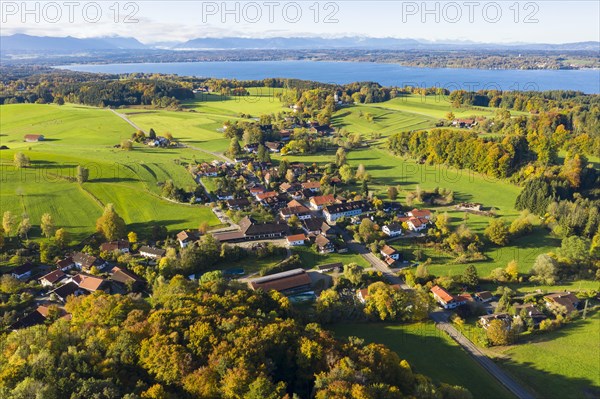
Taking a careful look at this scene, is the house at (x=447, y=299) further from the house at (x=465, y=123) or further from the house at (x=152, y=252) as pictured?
the house at (x=465, y=123)

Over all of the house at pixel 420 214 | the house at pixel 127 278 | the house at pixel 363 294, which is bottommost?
the house at pixel 363 294

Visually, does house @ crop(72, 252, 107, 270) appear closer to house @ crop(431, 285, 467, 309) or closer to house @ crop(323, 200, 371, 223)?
house @ crop(323, 200, 371, 223)

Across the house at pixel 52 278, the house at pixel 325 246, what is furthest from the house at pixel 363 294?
the house at pixel 52 278

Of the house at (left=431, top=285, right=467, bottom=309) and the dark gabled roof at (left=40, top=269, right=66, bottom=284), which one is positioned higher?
the dark gabled roof at (left=40, top=269, right=66, bottom=284)

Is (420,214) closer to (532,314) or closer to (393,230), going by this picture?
(393,230)

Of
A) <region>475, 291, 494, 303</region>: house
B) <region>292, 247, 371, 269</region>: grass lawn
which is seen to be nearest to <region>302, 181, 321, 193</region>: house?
<region>292, 247, 371, 269</region>: grass lawn

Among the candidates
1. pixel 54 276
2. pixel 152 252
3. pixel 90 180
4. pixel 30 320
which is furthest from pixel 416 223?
pixel 90 180
